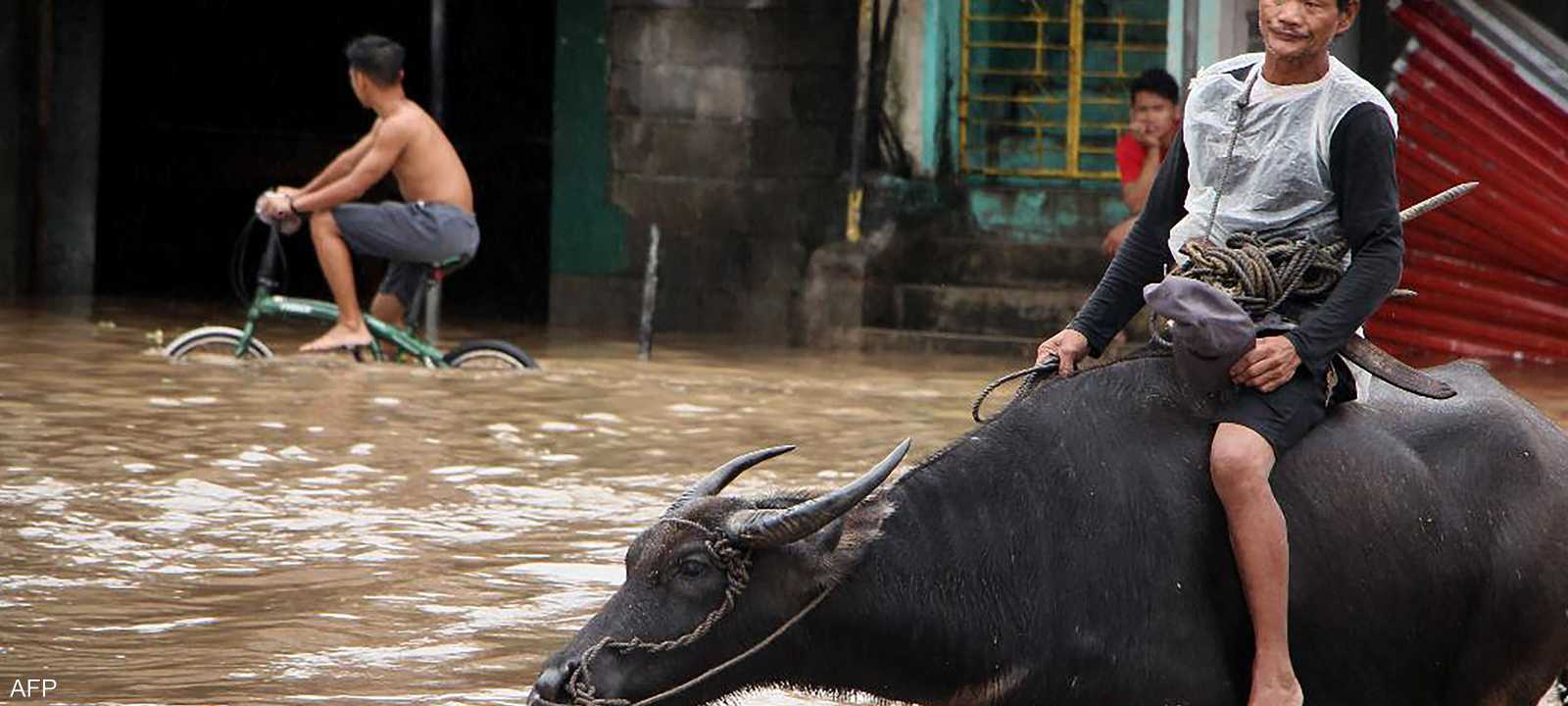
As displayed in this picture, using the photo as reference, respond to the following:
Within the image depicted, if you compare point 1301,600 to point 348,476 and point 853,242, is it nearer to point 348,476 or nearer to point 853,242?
point 348,476

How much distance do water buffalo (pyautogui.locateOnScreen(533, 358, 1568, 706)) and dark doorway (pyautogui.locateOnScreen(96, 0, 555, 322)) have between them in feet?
43.0

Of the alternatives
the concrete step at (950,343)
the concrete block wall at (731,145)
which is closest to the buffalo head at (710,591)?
the concrete step at (950,343)

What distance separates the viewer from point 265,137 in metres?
18.1

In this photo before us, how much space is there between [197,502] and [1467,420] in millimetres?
4640

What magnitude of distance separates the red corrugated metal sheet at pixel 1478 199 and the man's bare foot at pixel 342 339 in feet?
17.2

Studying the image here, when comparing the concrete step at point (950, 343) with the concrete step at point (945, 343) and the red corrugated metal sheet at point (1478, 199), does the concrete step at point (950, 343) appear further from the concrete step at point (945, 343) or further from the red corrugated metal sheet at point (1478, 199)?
the red corrugated metal sheet at point (1478, 199)

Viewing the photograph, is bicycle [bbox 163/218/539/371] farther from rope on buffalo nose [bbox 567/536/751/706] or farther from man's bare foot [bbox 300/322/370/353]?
rope on buffalo nose [bbox 567/536/751/706]

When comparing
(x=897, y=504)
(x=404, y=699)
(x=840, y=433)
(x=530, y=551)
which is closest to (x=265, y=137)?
(x=840, y=433)

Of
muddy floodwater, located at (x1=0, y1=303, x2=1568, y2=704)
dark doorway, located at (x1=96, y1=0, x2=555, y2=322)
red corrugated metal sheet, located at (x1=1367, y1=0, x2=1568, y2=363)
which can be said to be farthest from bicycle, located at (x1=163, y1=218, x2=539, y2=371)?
dark doorway, located at (x1=96, y1=0, x2=555, y2=322)

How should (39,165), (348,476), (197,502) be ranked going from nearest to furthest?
(197,502) < (348,476) < (39,165)

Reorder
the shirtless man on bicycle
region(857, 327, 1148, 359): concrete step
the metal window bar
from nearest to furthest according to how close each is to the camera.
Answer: the shirtless man on bicycle → region(857, 327, 1148, 359): concrete step → the metal window bar

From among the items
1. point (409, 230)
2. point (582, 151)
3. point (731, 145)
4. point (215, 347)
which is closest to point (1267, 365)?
point (409, 230)

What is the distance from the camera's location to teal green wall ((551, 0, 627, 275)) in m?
15.1

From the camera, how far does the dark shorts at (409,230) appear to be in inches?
442
